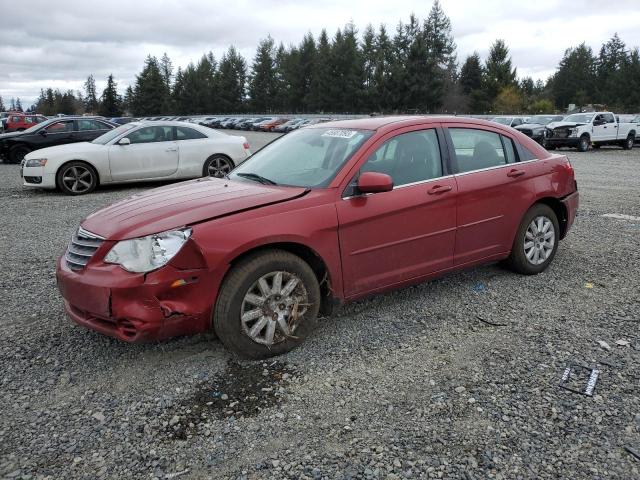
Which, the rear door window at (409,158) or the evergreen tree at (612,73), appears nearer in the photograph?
the rear door window at (409,158)

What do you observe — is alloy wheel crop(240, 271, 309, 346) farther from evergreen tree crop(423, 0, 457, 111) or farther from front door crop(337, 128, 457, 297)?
evergreen tree crop(423, 0, 457, 111)

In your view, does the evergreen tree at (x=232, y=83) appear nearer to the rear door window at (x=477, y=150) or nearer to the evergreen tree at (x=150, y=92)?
the evergreen tree at (x=150, y=92)

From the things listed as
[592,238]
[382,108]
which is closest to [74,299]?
[592,238]

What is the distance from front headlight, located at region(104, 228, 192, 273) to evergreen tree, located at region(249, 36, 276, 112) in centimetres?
8973

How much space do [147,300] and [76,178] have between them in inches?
345

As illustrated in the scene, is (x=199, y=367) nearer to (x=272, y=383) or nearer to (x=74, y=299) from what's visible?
(x=272, y=383)

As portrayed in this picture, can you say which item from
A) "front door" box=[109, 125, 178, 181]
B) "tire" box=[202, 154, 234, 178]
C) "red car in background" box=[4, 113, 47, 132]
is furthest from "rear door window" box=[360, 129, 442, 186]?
"red car in background" box=[4, 113, 47, 132]

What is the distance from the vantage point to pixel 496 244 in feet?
16.3

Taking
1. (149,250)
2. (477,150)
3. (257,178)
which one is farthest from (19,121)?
(149,250)

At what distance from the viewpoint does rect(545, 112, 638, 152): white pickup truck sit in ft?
77.4

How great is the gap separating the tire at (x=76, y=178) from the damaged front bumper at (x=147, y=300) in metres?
8.31

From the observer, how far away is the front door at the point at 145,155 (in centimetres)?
1125

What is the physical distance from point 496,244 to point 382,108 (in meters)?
70.0

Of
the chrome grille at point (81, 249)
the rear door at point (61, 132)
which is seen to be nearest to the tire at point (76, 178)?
the rear door at point (61, 132)
